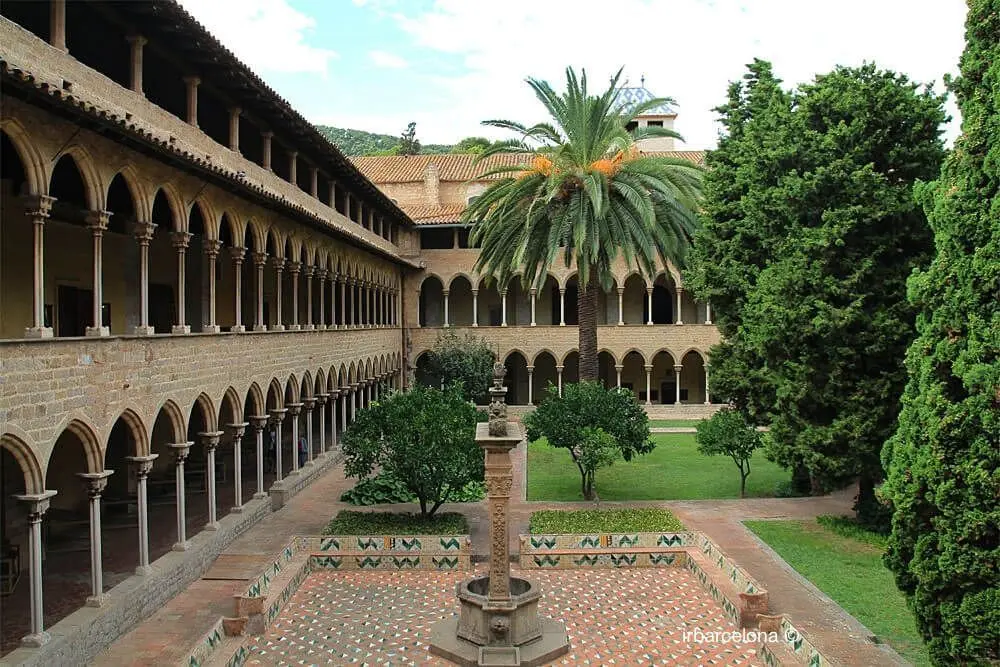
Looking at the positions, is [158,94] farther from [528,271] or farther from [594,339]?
[594,339]

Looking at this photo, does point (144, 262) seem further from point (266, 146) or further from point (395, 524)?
point (266, 146)

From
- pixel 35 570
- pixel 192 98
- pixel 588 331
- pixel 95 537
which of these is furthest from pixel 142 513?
pixel 588 331

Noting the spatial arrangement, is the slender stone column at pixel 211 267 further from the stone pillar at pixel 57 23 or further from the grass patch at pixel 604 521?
the grass patch at pixel 604 521

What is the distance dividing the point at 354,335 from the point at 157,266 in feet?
29.5

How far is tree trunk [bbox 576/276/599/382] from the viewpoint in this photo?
23.4 metres

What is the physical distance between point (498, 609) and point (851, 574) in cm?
739

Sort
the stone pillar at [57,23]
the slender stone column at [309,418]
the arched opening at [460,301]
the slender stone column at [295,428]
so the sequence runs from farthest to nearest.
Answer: the arched opening at [460,301]
the slender stone column at [309,418]
the slender stone column at [295,428]
the stone pillar at [57,23]

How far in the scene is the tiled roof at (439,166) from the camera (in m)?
41.4

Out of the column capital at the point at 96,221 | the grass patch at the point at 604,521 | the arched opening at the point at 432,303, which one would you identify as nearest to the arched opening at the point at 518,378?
the arched opening at the point at 432,303

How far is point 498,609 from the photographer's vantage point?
10.7 m

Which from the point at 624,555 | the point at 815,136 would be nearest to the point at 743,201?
the point at 815,136

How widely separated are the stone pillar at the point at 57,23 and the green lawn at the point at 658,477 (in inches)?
573

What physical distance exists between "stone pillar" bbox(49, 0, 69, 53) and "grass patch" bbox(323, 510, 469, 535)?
9880 mm

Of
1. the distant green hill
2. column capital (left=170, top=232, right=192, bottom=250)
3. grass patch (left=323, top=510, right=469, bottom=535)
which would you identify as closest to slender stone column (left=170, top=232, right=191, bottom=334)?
column capital (left=170, top=232, right=192, bottom=250)
